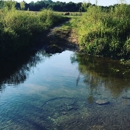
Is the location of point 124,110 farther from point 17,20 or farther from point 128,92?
point 17,20

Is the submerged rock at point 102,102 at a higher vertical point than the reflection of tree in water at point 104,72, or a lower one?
lower

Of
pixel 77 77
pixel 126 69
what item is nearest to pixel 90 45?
pixel 126 69

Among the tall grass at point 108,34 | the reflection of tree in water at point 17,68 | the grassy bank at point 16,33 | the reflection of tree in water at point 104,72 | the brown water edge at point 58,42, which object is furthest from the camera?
the brown water edge at point 58,42

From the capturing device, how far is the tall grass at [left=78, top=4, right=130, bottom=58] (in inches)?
620

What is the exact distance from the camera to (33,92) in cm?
997

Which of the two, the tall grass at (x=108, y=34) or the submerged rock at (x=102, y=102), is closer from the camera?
the submerged rock at (x=102, y=102)

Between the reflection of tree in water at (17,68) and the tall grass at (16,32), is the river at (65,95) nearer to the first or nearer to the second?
the reflection of tree in water at (17,68)

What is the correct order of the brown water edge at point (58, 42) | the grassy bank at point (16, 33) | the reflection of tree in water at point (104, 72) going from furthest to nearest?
1. the brown water edge at point (58, 42)
2. the grassy bank at point (16, 33)
3. the reflection of tree in water at point (104, 72)

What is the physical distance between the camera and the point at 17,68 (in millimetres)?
13633

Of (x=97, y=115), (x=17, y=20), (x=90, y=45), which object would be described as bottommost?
(x=97, y=115)

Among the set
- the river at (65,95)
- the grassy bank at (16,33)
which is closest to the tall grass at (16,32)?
the grassy bank at (16,33)

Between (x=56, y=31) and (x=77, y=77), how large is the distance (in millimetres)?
12055

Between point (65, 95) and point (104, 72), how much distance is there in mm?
4115

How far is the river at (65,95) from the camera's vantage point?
755 cm
